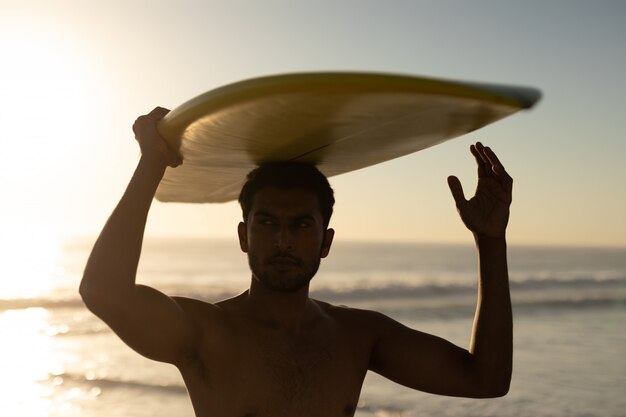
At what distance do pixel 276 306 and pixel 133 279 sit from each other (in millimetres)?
741

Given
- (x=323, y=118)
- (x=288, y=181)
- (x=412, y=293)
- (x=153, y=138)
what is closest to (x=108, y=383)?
(x=288, y=181)

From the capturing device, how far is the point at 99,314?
2.21 meters

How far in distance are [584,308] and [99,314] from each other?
19.2 meters

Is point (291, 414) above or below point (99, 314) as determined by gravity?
below

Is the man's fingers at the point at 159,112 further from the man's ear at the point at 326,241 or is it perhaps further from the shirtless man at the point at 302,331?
the man's ear at the point at 326,241

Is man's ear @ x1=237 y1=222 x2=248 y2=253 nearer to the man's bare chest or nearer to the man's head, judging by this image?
the man's head

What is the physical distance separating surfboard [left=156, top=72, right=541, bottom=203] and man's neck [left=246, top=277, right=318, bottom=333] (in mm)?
444

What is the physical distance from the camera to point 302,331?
2.91 meters

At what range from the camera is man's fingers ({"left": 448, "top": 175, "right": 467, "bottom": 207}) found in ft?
9.34

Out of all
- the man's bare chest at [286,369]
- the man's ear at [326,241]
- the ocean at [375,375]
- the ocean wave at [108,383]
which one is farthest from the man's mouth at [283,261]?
the ocean wave at [108,383]

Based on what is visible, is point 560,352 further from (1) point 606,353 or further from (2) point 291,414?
(2) point 291,414

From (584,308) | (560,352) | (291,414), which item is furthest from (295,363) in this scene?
(584,308)

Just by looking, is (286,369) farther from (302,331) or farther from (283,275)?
(283,275)

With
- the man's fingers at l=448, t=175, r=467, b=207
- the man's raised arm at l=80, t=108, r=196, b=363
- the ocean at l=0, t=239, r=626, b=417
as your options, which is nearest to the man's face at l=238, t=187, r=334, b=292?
the man's raised arm at l=80, t=108, r=196, b=363
